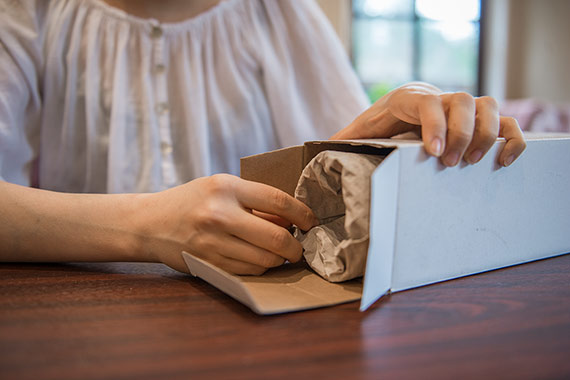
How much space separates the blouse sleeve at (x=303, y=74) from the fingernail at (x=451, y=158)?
1.79 ft

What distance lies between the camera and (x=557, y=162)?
520 millimetres

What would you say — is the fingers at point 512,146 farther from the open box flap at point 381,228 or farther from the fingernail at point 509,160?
the open box flap at point 381,228

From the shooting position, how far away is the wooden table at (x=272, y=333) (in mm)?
290

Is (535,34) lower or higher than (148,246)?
higher

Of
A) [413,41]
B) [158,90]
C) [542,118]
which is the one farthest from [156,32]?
[413,41]

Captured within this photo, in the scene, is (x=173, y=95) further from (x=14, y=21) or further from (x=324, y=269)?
(x=324, y=269)

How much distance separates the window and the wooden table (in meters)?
3.89

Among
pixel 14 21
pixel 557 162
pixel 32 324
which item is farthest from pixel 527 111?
pixel 32 324

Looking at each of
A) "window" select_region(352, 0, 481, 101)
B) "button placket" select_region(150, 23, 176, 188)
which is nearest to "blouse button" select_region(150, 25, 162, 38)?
"button placket" select_region(150, 23, 176, 188)

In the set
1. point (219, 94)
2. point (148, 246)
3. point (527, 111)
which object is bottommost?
point (527, 111)

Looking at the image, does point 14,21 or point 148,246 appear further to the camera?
point 14,21

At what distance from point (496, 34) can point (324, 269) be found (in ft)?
15.2

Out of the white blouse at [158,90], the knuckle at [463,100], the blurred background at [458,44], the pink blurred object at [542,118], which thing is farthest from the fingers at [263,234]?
the blurred background at [458,44]

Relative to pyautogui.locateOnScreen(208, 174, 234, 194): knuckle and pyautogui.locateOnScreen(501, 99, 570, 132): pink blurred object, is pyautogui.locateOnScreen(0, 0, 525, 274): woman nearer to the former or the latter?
pyautogui.locateOnScreen(208, 174, 234, 194): knuckle
